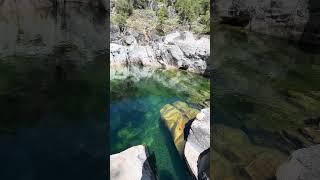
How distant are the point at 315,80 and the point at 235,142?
1.73m

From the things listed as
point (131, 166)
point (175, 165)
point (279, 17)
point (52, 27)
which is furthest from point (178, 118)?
point (52, 27)

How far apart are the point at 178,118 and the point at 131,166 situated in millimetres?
2534

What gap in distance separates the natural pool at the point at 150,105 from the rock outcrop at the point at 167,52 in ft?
1.72

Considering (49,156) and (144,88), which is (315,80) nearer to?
(49,156)

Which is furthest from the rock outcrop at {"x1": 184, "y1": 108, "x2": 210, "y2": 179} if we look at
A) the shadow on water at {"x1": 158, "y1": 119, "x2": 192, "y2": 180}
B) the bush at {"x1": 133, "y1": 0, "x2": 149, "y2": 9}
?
the bush at {"x1": 133, "y1": 0, "x2": 149, "y2": 9}

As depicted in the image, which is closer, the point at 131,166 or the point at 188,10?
the point at 131,166

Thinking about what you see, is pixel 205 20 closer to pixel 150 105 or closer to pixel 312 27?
pixel 150 105

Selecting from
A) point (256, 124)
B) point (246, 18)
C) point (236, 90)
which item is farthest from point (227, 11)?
point (256, 124)

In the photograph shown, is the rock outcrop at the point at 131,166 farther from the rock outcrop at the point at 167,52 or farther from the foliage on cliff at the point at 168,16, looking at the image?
the foliage on cliff at the point at 168,16

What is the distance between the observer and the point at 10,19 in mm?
8953

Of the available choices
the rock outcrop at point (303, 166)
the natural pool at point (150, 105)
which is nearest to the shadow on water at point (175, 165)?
the natural pool at point (150, 105)

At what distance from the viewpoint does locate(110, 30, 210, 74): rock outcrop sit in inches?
610

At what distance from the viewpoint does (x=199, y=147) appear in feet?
23.7

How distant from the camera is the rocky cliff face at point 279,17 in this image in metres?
6.25
